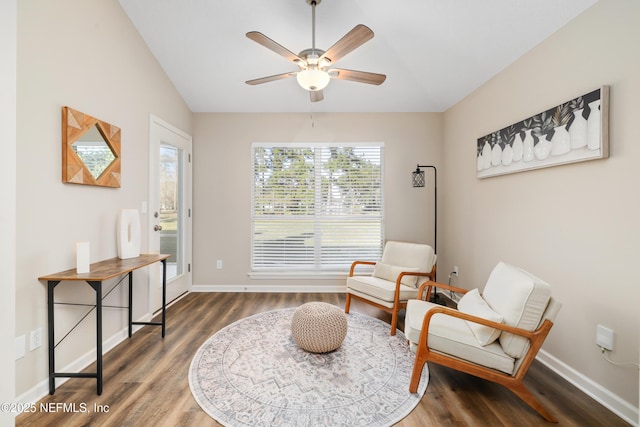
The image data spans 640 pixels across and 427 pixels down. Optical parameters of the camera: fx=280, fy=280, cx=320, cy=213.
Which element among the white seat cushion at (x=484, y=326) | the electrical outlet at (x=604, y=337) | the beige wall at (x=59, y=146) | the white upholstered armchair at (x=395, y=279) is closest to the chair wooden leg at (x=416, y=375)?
the white seat cushion at (x=484, y=326)

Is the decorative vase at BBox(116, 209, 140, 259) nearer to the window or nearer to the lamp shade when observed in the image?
the window

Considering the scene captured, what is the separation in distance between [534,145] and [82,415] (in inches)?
151

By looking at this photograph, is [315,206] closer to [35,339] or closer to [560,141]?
[560,141]

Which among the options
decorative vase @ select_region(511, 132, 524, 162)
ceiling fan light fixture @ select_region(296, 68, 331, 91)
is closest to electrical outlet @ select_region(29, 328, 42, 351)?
ceiling fan light fixture @ select_region(296, 68, 331, 91)

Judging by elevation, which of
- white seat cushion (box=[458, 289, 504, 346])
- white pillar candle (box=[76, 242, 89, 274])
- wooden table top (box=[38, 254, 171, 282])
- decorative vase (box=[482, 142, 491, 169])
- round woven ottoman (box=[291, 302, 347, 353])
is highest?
decorative vase (box=[482, 142, 491, 169])

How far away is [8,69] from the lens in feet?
4.41

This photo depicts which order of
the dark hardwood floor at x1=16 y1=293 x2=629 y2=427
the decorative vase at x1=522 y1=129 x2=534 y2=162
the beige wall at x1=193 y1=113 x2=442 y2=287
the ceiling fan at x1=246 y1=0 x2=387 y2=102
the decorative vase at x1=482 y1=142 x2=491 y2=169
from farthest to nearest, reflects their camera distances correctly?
the beige wall at x1=193 y1=113 x2=442 y2=287, the decorative vase at x1=482 y1=142 x2=491 y2=169, the decorative vase at x1=522 y1=129 x2=534 y2=162, the ceiling fan at x1=246 y1=0 x2=387 y2=102, the dark hardwood floor at x1=16 y1=293 x2=629 y2=427

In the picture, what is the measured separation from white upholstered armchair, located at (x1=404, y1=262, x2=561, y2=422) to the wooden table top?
2.19 m

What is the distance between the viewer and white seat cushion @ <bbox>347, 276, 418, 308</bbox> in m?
2.94

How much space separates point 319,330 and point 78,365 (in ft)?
6.23

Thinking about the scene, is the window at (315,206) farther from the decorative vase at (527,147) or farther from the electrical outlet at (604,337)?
the electrical outlet at (604,337)

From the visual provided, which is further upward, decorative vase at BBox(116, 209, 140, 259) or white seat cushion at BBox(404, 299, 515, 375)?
decorative vase at BBox(116, 209, 140, 259)

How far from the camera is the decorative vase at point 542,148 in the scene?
2272mm

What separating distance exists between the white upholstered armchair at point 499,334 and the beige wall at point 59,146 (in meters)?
2.56
